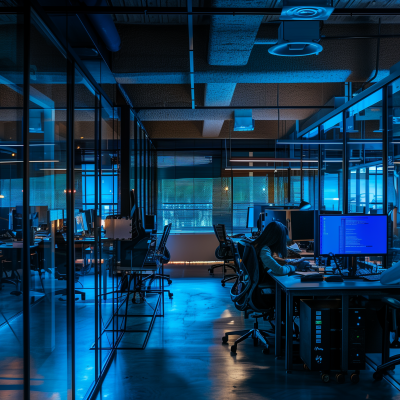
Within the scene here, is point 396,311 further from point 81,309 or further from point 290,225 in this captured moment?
point 81,309

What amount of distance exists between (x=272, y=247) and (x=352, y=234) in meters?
0.81

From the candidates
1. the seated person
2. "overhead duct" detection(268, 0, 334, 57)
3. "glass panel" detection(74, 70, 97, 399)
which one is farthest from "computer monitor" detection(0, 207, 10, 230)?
"overhead duct" detection(268, 0, 334, 57)

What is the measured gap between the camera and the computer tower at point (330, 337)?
3443 mm

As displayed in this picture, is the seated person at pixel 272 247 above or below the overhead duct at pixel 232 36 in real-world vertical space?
below

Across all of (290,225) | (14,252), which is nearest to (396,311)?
(290,225)

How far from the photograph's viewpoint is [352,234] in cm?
394

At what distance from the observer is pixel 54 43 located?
2.42 meters

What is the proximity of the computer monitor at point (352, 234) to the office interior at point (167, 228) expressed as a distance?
14mm

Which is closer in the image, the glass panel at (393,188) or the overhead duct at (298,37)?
the overhead duct at (298,37)

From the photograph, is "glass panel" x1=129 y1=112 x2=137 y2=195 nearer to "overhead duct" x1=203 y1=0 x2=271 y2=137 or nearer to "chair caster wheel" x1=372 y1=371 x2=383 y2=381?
"overhead duct" x1=203 y1=0 x2=271 y2=137

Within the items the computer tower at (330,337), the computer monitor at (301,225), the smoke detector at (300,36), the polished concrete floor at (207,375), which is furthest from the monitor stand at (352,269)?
the smoke detector at (300,36)

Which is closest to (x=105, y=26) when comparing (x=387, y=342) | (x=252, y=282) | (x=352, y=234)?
(x=252, y=282)

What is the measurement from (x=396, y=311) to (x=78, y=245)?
2.67 metres

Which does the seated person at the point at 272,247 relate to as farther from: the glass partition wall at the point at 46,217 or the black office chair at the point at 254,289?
the glass partition wall at the point at 46,217
